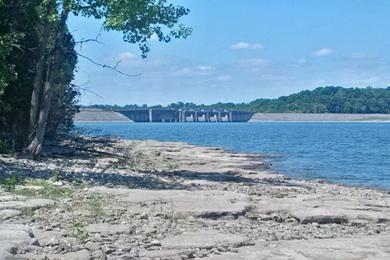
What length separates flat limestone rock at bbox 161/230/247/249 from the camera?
26.4ft

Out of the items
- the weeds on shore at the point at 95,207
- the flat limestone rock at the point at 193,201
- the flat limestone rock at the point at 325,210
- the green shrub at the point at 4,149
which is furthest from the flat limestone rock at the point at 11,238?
the green shrub at the point at 4,149

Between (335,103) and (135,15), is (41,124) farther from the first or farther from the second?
(335,103)

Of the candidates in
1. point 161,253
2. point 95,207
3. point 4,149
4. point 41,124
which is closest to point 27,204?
point 95,207

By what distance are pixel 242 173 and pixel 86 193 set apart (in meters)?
12.3

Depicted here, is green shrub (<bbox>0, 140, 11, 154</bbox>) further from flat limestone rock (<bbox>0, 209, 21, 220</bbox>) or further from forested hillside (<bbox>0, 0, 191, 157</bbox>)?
flat limestone rock (<bbox>0, 209, 21, 220</bbox>)

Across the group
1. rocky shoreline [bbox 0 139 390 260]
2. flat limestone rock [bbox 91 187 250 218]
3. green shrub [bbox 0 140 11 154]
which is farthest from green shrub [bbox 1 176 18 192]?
green shrub [bbox 0 140 11 154]

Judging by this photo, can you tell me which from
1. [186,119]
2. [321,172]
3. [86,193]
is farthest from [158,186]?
[186,119]

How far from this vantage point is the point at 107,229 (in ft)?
29.2

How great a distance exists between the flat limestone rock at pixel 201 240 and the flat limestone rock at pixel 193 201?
1.80 metres

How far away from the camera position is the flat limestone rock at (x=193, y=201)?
1078 cm

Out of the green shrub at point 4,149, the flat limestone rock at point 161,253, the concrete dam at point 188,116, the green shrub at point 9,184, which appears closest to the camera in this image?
the flat limestone rock at point 161,253

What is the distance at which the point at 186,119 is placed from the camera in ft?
623

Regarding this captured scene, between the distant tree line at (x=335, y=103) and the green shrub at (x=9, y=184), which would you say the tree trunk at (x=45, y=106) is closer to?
the green shrub at (x=9, y=184)

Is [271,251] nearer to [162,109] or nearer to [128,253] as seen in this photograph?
[128,253]
